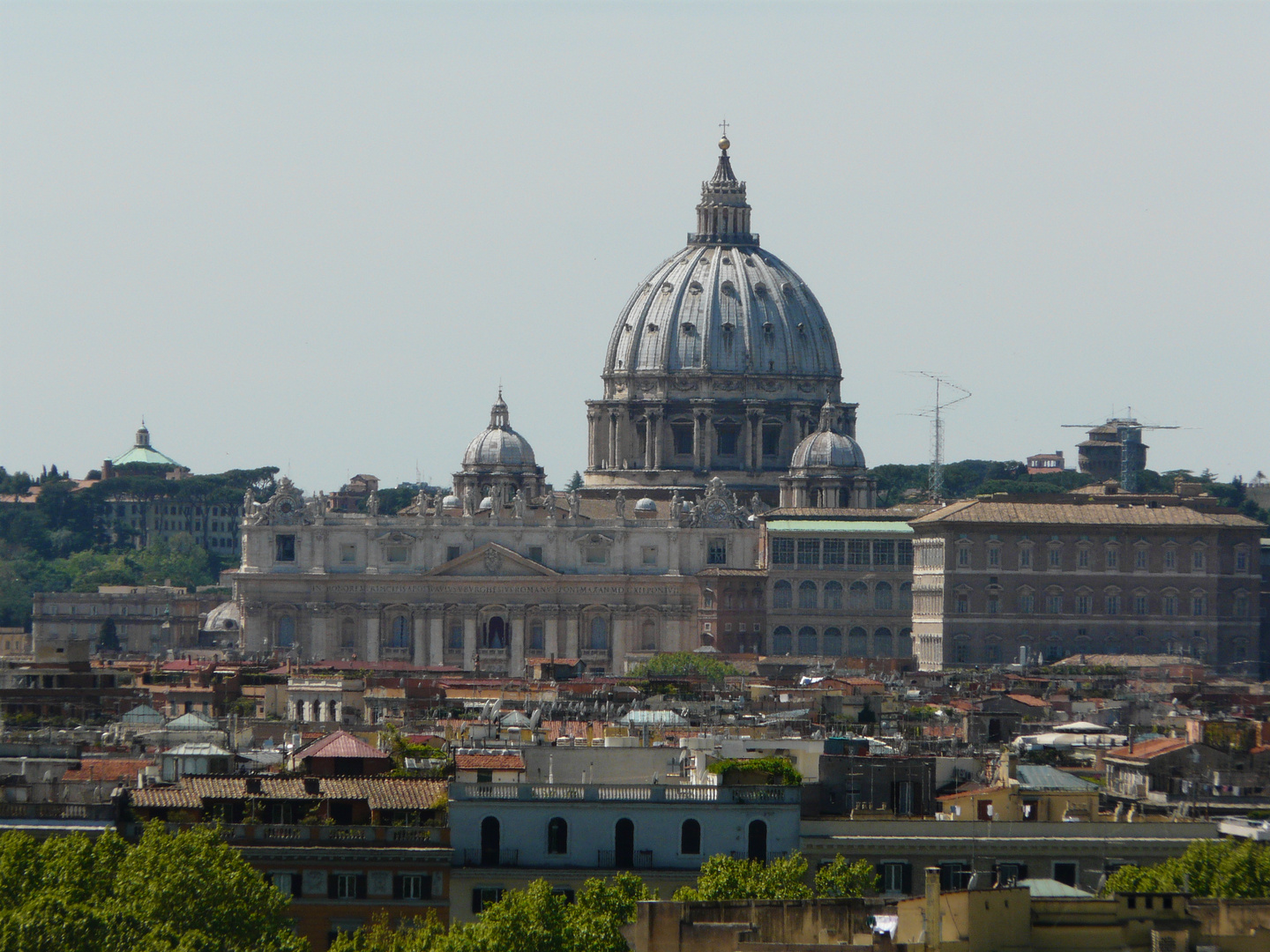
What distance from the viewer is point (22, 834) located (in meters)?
46.2

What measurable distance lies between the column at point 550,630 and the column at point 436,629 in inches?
175

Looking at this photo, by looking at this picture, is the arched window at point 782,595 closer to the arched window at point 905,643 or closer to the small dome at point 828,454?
the arched window at point 905,643

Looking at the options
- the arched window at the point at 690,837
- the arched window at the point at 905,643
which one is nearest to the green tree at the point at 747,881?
the arched window at the point at 690,837

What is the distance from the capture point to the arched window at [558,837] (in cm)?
4966

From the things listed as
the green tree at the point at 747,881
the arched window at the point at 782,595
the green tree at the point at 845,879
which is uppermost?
the arched window at the point at 782,595

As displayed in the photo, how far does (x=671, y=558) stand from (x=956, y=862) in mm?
131242

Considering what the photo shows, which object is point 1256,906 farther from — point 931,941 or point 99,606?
point 99,606

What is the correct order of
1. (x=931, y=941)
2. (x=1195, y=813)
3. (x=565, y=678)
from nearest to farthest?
(x=931, y=941), (x=1195, y=813), (x=565, y=678)

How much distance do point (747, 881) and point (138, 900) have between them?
6389 mm

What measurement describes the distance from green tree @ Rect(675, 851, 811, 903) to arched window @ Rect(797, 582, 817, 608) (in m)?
121

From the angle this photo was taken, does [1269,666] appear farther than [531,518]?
No

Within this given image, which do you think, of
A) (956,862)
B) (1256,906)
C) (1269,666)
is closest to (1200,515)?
(1269,666)

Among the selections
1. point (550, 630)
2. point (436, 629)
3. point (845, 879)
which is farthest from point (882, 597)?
point (845, 879)

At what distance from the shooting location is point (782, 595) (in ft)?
549
